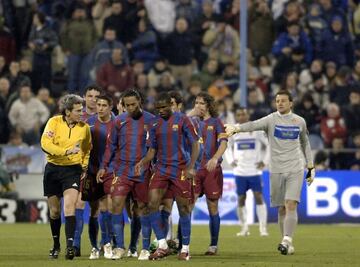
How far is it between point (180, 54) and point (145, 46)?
89 centimetres

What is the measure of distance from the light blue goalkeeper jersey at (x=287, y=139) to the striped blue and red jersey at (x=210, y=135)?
0.57 meters

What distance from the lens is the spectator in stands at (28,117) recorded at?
28.0 meters

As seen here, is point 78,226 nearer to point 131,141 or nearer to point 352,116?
point 131,141

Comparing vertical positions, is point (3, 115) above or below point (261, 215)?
above

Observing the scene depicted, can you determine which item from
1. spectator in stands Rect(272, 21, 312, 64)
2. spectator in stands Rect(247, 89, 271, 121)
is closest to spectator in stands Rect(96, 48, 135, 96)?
spectator in stands Rect(247, 89, 271, 121)

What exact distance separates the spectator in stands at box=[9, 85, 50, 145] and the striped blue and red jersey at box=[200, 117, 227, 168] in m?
9.76

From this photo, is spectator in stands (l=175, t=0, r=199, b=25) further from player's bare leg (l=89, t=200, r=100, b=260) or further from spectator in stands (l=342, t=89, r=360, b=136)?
player's bare leg (l=89, t=200, r=100, b=260)

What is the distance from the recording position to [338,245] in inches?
804

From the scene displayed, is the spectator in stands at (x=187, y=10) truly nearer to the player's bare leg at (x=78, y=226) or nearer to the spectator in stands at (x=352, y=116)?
the spectator in stands at (x=352, y=116)

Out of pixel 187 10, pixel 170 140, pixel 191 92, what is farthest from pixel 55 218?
pixel 187 10

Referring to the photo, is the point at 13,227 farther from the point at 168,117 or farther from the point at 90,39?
the point at 168,117

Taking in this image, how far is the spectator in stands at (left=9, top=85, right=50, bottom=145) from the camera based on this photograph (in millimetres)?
28031

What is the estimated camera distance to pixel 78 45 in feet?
99.9

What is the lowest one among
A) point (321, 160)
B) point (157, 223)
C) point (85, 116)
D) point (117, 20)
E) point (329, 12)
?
point (157, 223)
